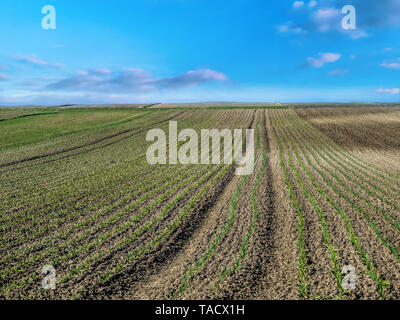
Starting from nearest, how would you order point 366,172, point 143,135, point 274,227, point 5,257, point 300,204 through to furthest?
1. point 5,257
2. point 274,227
3. point 300,204
4. point 366,172
5. point 143,135

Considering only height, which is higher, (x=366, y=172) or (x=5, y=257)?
(x=366, y=172)

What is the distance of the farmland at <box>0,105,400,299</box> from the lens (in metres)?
6.16

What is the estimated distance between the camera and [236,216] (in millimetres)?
10055

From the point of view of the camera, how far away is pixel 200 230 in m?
9.08

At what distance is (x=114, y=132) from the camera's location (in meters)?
36.8

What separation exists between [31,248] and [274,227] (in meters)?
7.85

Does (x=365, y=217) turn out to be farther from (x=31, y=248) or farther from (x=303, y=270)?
(x=31, y=248)

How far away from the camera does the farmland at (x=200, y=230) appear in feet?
20.2

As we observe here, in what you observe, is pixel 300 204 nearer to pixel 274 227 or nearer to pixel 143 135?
pixel 274 227

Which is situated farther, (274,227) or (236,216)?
(236,216)

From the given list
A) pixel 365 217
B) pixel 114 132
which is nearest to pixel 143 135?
pixel 114 132

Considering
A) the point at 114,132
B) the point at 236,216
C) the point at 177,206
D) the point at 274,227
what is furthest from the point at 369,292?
the point at 114,132
